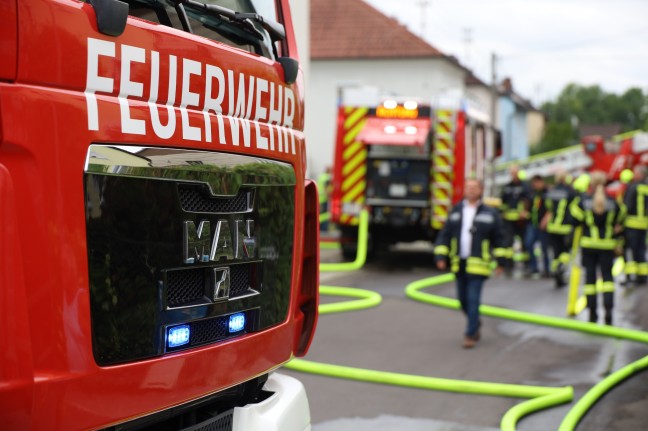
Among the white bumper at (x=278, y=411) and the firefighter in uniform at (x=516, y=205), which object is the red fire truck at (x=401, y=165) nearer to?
the firefighter in uniform at (x=516, y=205)

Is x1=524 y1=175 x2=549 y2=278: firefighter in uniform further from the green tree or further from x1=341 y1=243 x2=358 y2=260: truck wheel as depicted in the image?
the green tree

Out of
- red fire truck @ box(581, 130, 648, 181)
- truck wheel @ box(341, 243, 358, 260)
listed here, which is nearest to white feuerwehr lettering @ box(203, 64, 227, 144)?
truck wheel @ box(341, 243, 358, 260)

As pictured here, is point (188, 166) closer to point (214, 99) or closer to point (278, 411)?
point (214, 99)

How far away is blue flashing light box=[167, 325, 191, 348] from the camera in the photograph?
2943mm

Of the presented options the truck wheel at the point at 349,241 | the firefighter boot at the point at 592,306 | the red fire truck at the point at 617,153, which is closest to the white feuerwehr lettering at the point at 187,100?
the firefighter boot at the point at 592,306

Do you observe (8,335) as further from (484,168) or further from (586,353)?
(484,168)

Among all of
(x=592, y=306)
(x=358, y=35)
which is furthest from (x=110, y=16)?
(x=358, y=35)

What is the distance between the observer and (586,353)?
8.36 m

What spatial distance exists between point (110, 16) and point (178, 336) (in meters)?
1.07

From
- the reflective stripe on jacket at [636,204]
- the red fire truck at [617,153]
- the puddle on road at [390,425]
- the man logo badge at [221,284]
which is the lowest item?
the puddle on road at [390,425]

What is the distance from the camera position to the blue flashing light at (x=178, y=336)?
9.66 ft

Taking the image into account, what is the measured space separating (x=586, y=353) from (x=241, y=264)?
5.88 metres

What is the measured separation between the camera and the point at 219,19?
132 inches

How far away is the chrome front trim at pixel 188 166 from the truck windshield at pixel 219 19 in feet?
1.51
